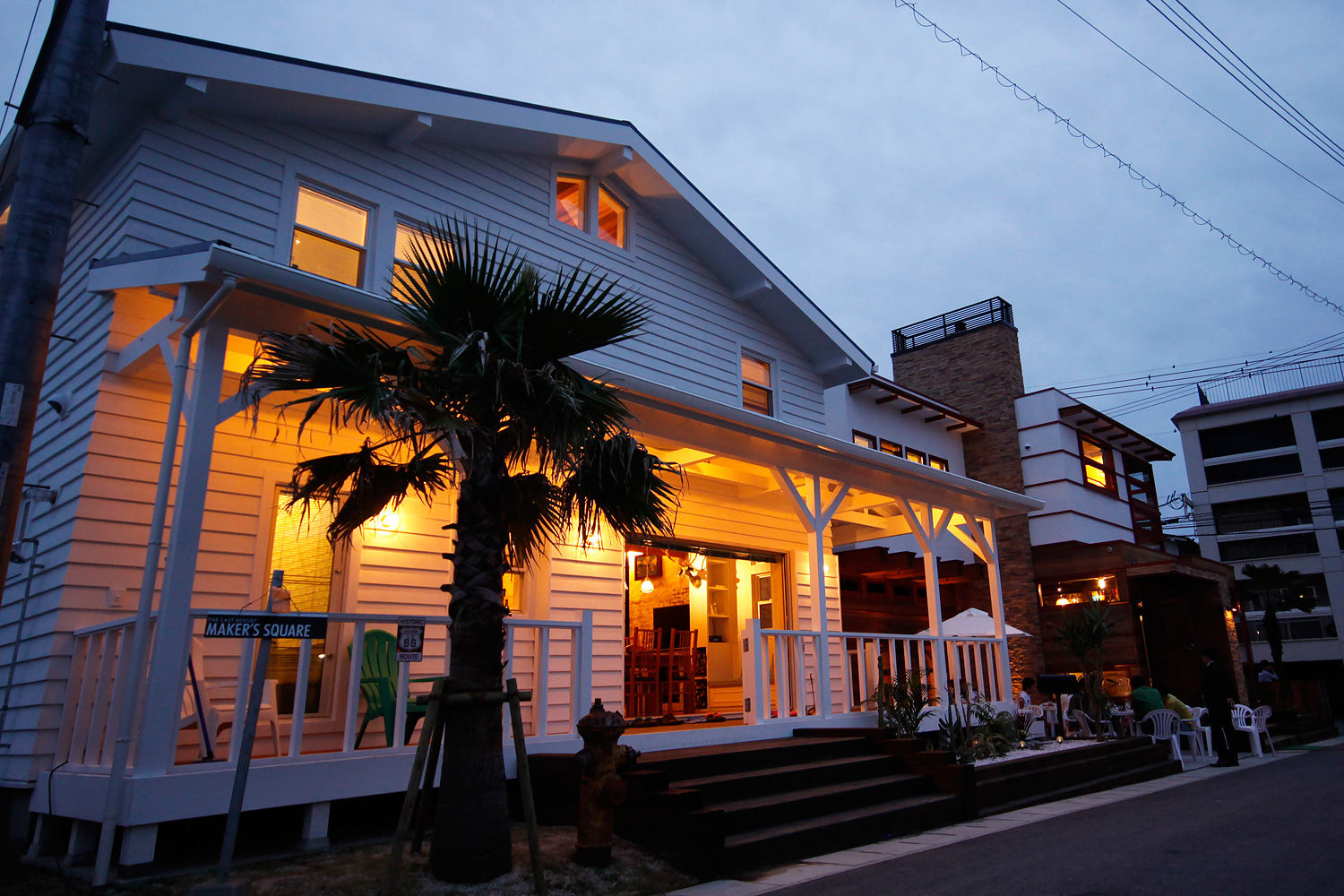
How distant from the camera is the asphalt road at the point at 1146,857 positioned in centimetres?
500

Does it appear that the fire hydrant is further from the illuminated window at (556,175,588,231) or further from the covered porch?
the illuminated window at (556,175,588,231)

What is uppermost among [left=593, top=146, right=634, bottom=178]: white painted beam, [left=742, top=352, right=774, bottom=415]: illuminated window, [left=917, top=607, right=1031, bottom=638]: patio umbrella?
[left=593, top=146, right=634, bottom=178]: white painted beam

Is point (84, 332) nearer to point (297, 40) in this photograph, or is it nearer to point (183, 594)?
point (183, 594)

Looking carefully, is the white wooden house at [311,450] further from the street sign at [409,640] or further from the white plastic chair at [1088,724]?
the white plastic chair at [1088,724]

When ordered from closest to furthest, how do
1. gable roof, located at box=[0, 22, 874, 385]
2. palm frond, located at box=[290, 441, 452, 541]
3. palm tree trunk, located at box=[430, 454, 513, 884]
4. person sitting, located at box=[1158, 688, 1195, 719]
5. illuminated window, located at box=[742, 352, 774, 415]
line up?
palm tree trunk, located at box=[430, 454, 513, 884] < palm frond, located at box=[290, 441, 452, 541] < gable roof, located at box=[0, 22, 874, 385] < illuminated window, located at box=[742, 352, 774, 415] < person sitting, located at box=[1158, 688, 1195, 719]

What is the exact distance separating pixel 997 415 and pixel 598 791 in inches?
710

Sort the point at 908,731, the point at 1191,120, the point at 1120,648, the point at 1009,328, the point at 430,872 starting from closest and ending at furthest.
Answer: the point at 430,872 < the point at 908,731 < the point at 1120,648 < the point at 1009,328 < the point at 1191,120

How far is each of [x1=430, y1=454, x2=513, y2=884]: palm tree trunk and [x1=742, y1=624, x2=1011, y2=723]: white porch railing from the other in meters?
3.93

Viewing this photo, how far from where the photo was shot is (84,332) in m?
7.78

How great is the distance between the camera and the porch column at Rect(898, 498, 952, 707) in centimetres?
1029

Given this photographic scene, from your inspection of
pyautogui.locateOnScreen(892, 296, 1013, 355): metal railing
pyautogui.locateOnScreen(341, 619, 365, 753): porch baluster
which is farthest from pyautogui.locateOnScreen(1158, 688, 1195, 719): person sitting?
pyautogui.locateOnScreen(341, 619, 365, 753): porch baluster

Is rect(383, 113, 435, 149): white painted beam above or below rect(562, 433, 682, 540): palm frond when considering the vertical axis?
above

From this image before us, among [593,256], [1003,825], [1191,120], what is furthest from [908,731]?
[1191,120]

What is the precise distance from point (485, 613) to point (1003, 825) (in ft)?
16.1
